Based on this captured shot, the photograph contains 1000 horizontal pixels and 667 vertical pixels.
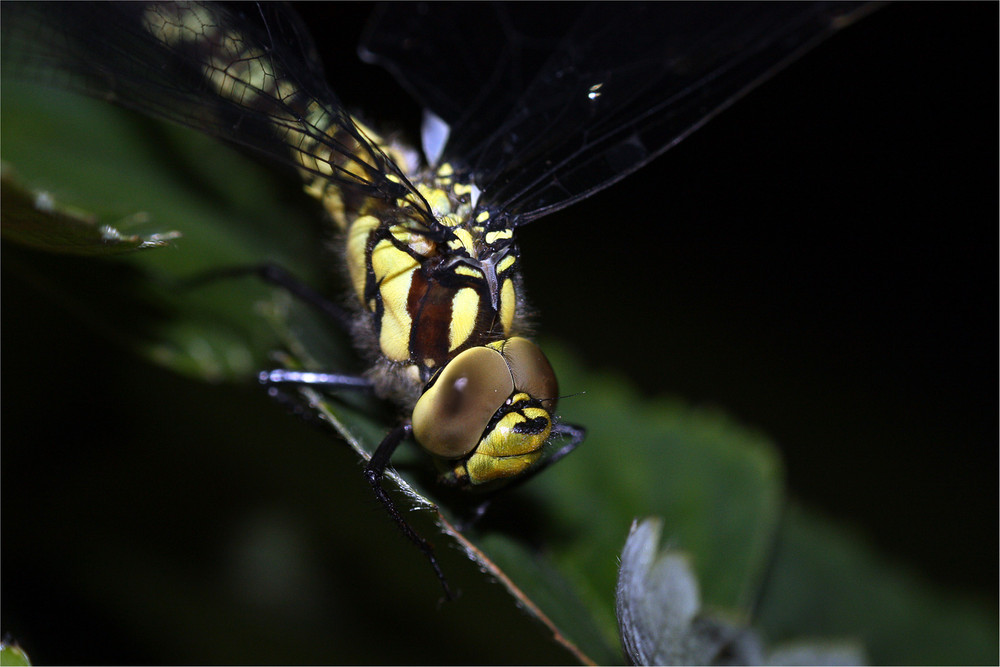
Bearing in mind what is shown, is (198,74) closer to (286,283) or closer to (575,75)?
(286,283)

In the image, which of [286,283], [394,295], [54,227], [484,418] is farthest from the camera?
[286,283]

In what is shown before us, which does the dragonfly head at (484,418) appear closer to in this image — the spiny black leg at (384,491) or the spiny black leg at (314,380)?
the spiny black leg at (384,491)

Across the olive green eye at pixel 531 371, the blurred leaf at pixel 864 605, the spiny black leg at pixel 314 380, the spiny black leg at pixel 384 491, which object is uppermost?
the olive green eye at pixel 531 371

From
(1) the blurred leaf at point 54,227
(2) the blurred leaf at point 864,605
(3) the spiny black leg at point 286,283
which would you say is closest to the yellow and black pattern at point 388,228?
(3) the spiny black leg at point 286,283

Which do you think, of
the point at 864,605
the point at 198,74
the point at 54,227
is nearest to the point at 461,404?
the point at 54,227

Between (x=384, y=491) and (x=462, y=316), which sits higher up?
(x=462, y=316)

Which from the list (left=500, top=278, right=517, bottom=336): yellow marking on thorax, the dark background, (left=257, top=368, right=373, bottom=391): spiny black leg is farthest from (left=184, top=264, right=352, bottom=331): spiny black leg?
the dark background
